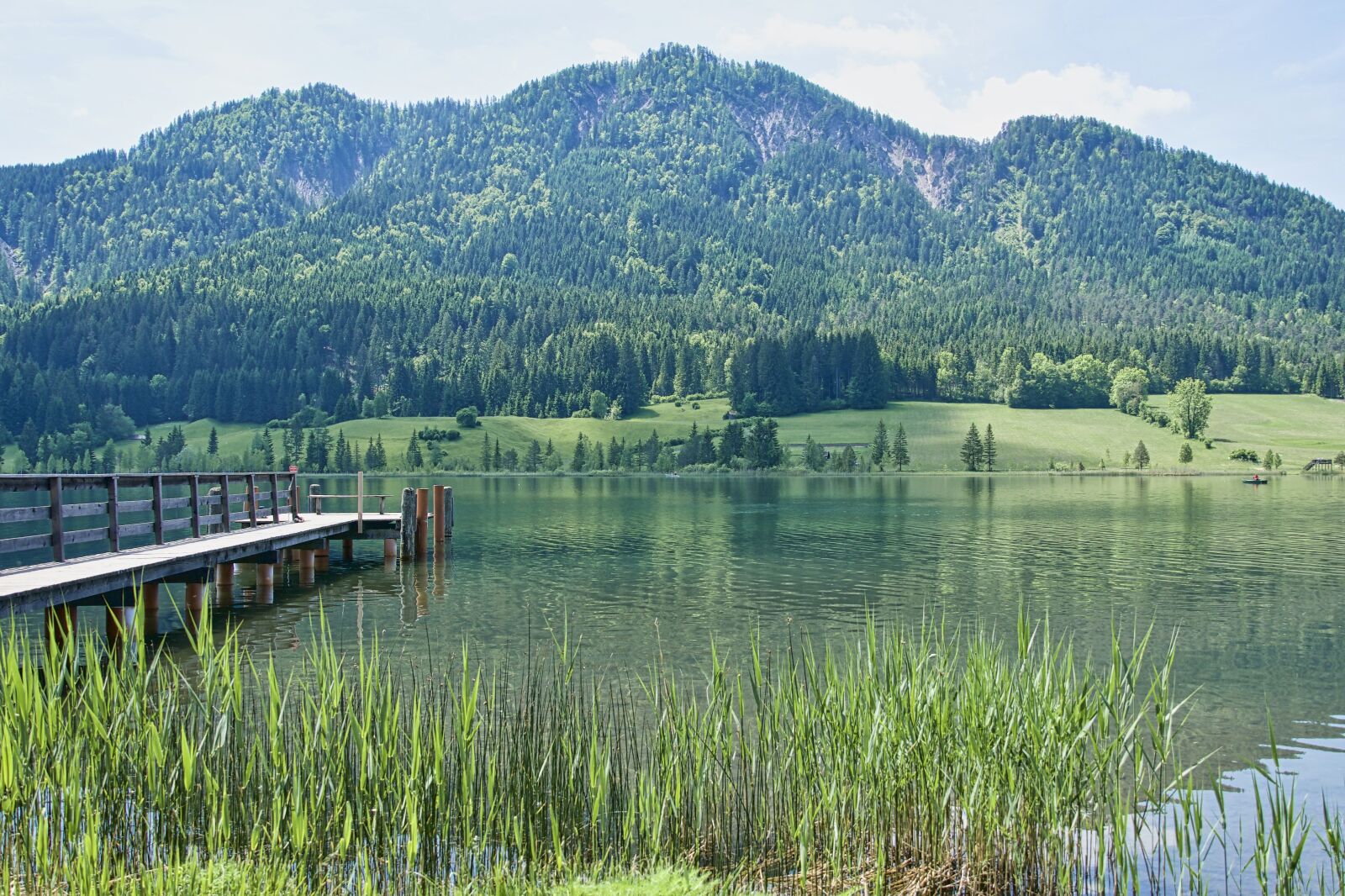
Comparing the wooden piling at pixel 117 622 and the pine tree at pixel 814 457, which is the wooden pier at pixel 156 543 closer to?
the wooden piling at pixel 117 622

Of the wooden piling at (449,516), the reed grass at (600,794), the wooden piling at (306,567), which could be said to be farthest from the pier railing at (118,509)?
the reed grass at (600,794)

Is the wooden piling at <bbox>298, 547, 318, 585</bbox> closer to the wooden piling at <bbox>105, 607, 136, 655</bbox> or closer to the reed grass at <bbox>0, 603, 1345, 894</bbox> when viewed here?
the wooden piling at <bbox>105, 607, 136, 655</bbox>

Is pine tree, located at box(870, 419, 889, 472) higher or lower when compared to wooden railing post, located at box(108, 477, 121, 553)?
lower

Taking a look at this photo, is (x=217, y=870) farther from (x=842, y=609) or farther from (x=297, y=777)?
(x=842, y=609)

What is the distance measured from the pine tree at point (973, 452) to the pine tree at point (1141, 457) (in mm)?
16763

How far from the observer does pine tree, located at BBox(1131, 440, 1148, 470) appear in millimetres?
124125

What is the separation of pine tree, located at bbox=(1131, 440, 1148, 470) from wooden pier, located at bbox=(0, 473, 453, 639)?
10223cm

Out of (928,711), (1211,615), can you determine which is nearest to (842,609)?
(1211,615)

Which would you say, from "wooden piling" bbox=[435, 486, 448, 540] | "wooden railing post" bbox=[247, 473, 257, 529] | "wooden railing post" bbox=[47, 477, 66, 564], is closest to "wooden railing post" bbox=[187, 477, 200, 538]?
"wooden railing post" bbox=[247, 473, 257, 529]

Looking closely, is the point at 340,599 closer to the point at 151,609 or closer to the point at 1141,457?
the point at 151,609

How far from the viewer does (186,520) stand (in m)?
24.7

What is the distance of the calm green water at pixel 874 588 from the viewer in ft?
60.3

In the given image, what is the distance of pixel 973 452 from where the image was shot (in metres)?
129

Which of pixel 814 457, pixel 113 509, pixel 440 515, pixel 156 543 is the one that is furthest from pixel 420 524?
pixel 814 457
